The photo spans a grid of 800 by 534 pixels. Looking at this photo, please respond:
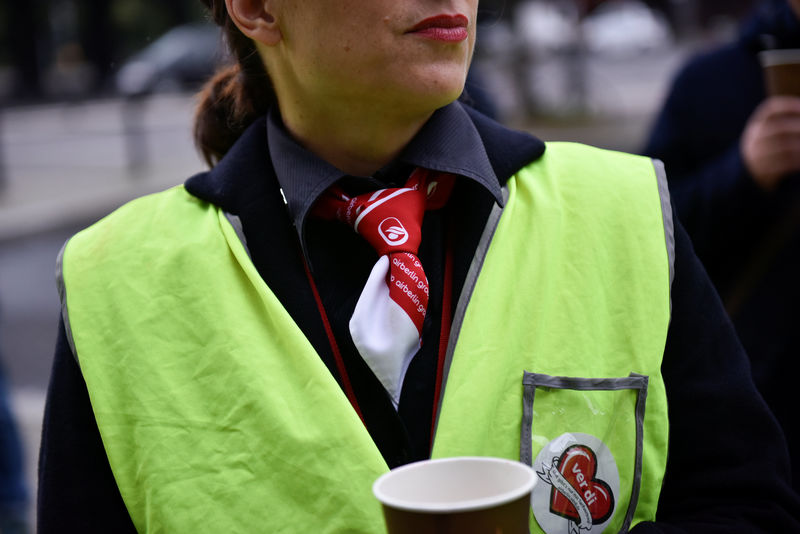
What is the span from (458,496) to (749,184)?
1.60 metres

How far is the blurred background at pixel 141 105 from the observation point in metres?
7.66

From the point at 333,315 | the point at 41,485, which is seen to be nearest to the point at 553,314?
the point at 333,315

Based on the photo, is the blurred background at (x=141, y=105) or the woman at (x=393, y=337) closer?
the woman at (x=393, y=337)

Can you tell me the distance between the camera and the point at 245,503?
5.27ft

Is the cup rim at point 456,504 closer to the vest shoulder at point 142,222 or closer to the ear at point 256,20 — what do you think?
the vest shoulder at point 142,222

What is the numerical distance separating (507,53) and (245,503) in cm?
1834

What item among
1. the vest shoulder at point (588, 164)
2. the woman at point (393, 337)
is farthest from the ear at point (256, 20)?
the vest shoulder at point (588, 164)

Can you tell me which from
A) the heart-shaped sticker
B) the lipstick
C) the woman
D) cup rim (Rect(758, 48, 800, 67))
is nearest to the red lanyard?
the woman

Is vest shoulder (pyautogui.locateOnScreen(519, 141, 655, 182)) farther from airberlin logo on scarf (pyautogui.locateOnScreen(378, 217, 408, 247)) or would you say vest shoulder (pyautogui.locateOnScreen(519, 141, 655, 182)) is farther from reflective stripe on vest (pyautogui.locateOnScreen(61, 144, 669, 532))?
airberlin logo on scarf (pyautogui.locateOnScreen(378, 217, 408, 247))

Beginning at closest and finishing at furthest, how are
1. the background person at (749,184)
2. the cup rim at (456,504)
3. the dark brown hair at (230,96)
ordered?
the cup rim at (456,504) → the dark brown hair at (230,96) → the background person at (749,184)

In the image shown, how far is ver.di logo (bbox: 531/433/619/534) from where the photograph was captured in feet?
5.18

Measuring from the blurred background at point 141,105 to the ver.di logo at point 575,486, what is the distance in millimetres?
1200

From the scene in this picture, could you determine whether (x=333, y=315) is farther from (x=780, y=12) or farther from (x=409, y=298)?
(x=780, y=12)

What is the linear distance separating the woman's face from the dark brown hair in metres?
0.30
